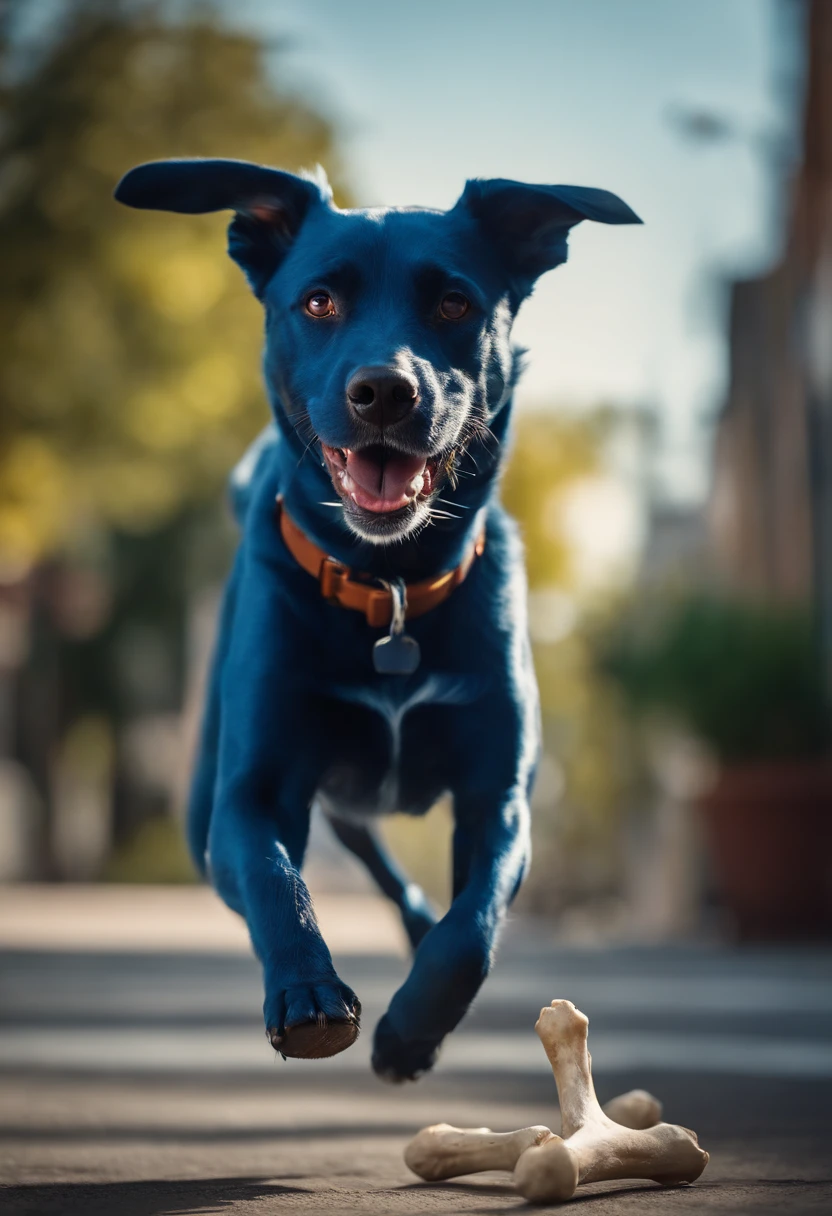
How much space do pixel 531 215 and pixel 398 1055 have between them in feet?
5.30

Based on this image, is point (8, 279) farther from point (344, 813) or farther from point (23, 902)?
point (344, 813)

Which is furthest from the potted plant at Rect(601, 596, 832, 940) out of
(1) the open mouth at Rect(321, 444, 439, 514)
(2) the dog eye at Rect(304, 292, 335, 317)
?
(2) the dog eye at Rect(304, 292, 335, 317)

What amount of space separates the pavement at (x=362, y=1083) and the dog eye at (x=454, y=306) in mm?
1551

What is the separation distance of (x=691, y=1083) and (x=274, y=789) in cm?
167

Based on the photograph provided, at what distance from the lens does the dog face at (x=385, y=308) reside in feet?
9.23

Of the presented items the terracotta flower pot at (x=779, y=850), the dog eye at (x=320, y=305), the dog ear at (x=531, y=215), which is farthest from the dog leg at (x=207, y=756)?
the terracotta flower pot at (x=779, y=850)

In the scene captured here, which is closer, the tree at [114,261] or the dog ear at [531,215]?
the dog ear at [531,215]

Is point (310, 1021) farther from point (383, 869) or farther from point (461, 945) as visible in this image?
point (383, 869)

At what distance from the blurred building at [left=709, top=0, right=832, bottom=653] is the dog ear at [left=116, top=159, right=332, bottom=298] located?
7173mm

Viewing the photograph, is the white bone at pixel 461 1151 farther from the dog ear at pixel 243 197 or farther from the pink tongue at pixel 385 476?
the dog ear at pixel 243 197

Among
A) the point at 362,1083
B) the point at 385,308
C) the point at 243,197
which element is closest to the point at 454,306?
the point at 385,308

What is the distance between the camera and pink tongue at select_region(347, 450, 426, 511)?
114 inches

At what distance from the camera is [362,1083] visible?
171 inches

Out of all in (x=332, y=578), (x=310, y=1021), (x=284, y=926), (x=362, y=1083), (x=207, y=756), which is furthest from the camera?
(x=362, y=1083)
